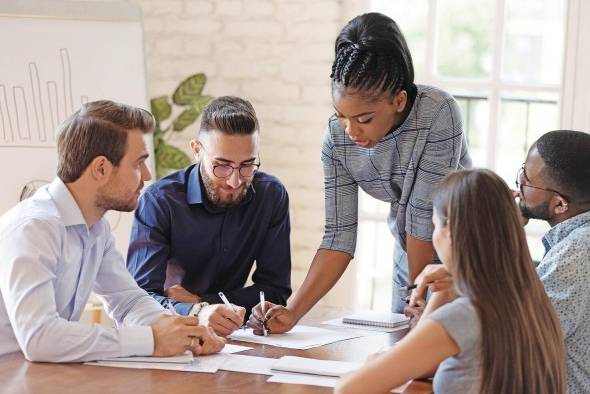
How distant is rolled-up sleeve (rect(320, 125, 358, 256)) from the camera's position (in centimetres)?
272

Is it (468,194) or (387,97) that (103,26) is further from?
(468,194)

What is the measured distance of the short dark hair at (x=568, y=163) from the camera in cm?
226

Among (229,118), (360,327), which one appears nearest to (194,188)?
(229,118)

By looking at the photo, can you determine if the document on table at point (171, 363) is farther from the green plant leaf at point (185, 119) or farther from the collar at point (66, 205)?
the green plant leaf at point (185, 119)

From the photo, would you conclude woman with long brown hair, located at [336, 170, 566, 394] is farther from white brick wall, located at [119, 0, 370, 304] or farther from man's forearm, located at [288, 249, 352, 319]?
white brick wall, located at [119, 0, 370, 304]

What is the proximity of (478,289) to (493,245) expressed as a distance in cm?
8

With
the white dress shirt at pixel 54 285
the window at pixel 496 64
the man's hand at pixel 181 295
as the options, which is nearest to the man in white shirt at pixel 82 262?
the white dress shirt at pixel 54 285

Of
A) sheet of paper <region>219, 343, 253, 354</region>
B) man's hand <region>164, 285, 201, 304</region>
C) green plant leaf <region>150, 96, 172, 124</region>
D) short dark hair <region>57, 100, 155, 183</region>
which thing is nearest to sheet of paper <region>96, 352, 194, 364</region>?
sheet of paper <region>219, 343, 253, 354</region>

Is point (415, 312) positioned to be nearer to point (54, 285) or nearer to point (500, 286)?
point (500, 286)

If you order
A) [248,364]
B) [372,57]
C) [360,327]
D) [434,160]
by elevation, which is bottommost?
[360,327]

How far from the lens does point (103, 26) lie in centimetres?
390

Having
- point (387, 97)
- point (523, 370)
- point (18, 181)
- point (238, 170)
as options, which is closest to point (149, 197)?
point (238, 170)

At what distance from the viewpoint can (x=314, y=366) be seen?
204cm

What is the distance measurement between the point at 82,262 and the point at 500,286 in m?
1.05
